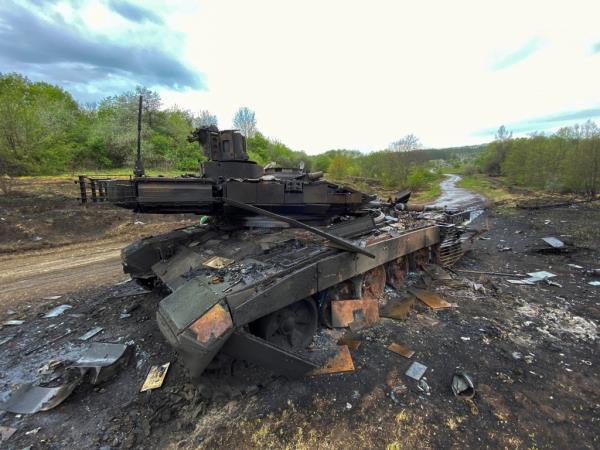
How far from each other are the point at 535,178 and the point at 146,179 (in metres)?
29.0

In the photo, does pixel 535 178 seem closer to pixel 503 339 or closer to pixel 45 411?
pixel 503 339

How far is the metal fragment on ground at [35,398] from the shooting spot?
3.68 metres

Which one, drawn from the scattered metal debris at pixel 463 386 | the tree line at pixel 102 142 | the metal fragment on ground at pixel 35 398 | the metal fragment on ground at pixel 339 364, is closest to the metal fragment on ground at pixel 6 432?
the metal fragment on ground at pixel 35 398

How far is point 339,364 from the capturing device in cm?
436

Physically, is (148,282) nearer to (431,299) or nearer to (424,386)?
(424,386)

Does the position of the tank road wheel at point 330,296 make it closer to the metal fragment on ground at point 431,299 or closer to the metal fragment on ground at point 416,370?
the metal fragment on ground at point 416,370

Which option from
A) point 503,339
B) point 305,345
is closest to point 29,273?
point 305,345

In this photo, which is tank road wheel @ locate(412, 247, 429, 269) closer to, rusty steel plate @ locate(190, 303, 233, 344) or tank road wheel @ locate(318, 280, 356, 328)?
tank road wheel @ locate(318, 280, 356, 328)

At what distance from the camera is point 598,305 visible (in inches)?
242

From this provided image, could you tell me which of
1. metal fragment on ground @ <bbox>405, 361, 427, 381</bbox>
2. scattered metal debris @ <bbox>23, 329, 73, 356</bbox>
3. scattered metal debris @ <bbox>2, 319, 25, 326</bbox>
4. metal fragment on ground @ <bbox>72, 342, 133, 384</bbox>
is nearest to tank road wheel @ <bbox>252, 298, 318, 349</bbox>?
metal fragment on ground @ <bbox>405, 361, 427, 381</bbox>

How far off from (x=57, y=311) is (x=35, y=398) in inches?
110

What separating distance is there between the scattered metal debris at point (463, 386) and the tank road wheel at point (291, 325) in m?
1.97

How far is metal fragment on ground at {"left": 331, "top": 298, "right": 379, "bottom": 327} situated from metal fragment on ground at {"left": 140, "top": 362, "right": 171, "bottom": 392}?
8.46 ft

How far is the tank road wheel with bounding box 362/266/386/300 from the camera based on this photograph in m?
5.94
